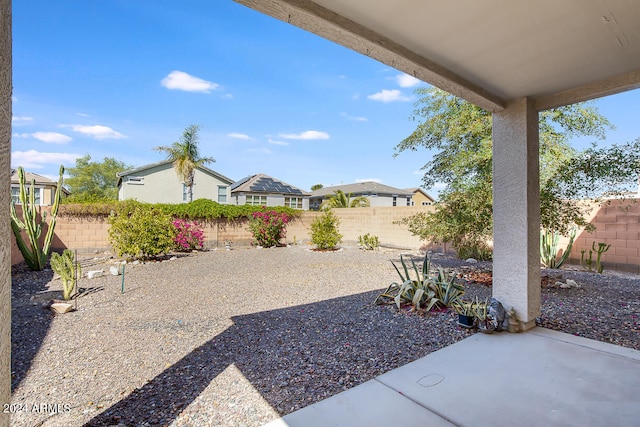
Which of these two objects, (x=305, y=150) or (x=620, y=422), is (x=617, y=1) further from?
(x=305, y=150)

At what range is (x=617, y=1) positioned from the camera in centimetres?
205

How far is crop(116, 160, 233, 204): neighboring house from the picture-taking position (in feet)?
68.3

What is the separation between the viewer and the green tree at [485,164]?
14.9ft

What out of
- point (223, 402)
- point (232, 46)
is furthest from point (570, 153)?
point (232, 46)

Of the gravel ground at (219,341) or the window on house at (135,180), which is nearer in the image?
the gravel ground at (219,341)

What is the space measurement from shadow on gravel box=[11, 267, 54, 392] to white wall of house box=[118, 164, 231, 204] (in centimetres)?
1584

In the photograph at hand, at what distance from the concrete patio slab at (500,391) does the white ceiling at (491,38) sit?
2.59 m

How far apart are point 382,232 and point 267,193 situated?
1315 cm

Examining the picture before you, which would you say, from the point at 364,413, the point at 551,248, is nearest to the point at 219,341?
the point at 364,413

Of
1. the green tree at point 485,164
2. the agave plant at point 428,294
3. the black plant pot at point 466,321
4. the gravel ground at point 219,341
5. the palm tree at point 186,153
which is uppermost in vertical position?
the palm tree at point 186,153

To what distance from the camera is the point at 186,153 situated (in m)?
21.4

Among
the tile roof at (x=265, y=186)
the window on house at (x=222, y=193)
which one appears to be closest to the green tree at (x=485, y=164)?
the tile roof at (x=265, y=186)

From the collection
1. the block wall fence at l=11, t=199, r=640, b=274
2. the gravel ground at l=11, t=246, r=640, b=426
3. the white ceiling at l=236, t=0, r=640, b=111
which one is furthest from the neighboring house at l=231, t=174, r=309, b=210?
the white ceiling at l=236, t=0, r=640, b=111

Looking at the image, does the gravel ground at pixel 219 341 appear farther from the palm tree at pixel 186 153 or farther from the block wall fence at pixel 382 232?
the palm tree at pixel 186 153
